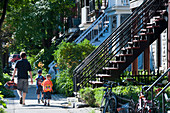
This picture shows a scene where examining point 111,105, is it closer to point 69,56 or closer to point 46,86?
point 46,86

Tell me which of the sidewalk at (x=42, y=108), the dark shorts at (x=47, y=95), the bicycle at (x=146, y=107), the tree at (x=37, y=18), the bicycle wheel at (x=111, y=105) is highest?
the tree at (x=37, y=18)

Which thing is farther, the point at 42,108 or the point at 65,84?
the point at 65,84

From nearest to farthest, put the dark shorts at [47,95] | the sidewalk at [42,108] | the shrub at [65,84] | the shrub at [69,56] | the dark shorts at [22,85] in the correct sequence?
the sidewalk at [42,108]
the dark shorts at [47,95]
the dark shorts at [22,85]
the shrub at [65,84]
the shrub at [69,56]

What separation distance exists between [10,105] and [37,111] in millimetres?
1747

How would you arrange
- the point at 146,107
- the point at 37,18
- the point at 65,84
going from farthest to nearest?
the point at 37,18 < the point at 65,84 < the point at 146,107

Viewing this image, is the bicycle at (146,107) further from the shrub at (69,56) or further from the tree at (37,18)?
the tree at (37,18)

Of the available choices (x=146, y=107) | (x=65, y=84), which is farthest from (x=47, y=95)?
(x=146, y=107)

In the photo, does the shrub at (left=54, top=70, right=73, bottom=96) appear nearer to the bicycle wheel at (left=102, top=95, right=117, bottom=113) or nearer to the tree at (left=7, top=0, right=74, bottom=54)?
the bicycle wheel at (left=102, top=95, right=117, bottom=113)

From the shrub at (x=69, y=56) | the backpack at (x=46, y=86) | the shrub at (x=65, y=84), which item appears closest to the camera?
the backpack at (x=46, y=86)

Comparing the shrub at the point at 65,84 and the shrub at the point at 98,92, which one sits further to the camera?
the shrub at the point at 65,84

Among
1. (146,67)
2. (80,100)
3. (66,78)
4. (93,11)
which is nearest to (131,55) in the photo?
(80,100)

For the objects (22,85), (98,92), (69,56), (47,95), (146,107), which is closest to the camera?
(146,107)

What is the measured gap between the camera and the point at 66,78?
17.3m

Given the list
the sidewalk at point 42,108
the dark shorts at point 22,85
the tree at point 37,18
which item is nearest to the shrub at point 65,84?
the sidewalk at point 42,108
